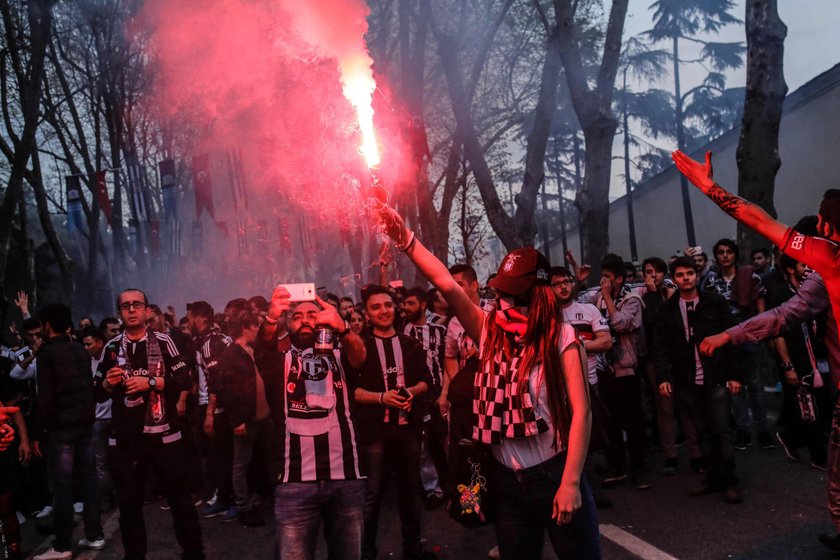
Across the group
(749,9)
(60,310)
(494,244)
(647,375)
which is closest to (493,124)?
(749,9)

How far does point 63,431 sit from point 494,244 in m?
86.7

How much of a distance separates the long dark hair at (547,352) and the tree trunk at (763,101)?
892cm

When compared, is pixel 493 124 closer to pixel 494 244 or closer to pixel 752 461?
pixel 752 461

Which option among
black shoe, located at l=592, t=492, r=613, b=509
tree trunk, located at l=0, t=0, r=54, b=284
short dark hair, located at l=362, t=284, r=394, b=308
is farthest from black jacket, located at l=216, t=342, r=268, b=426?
tree trunk, located at l=0, t=0, r=54, b=284

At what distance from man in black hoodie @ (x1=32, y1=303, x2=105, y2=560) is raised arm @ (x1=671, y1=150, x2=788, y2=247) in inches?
221

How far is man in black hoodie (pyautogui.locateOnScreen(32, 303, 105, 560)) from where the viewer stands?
661 cm

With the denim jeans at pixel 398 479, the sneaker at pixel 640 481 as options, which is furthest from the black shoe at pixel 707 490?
the denim jeans at pixel 398 479

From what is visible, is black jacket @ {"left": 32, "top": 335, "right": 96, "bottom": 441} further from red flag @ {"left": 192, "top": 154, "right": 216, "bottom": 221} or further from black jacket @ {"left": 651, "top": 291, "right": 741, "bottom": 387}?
red flag @ {"left": 192, "top": 154, "right": 216, "bottom": 221}

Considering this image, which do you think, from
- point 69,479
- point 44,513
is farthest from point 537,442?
point 44,513

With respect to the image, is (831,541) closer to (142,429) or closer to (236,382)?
(142,429)

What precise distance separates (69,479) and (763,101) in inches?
420

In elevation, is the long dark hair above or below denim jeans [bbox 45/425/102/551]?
above

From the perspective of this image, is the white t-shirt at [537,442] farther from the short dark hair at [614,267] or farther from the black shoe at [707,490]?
the short dark hair at [614,267]

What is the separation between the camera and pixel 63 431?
6.74 m
